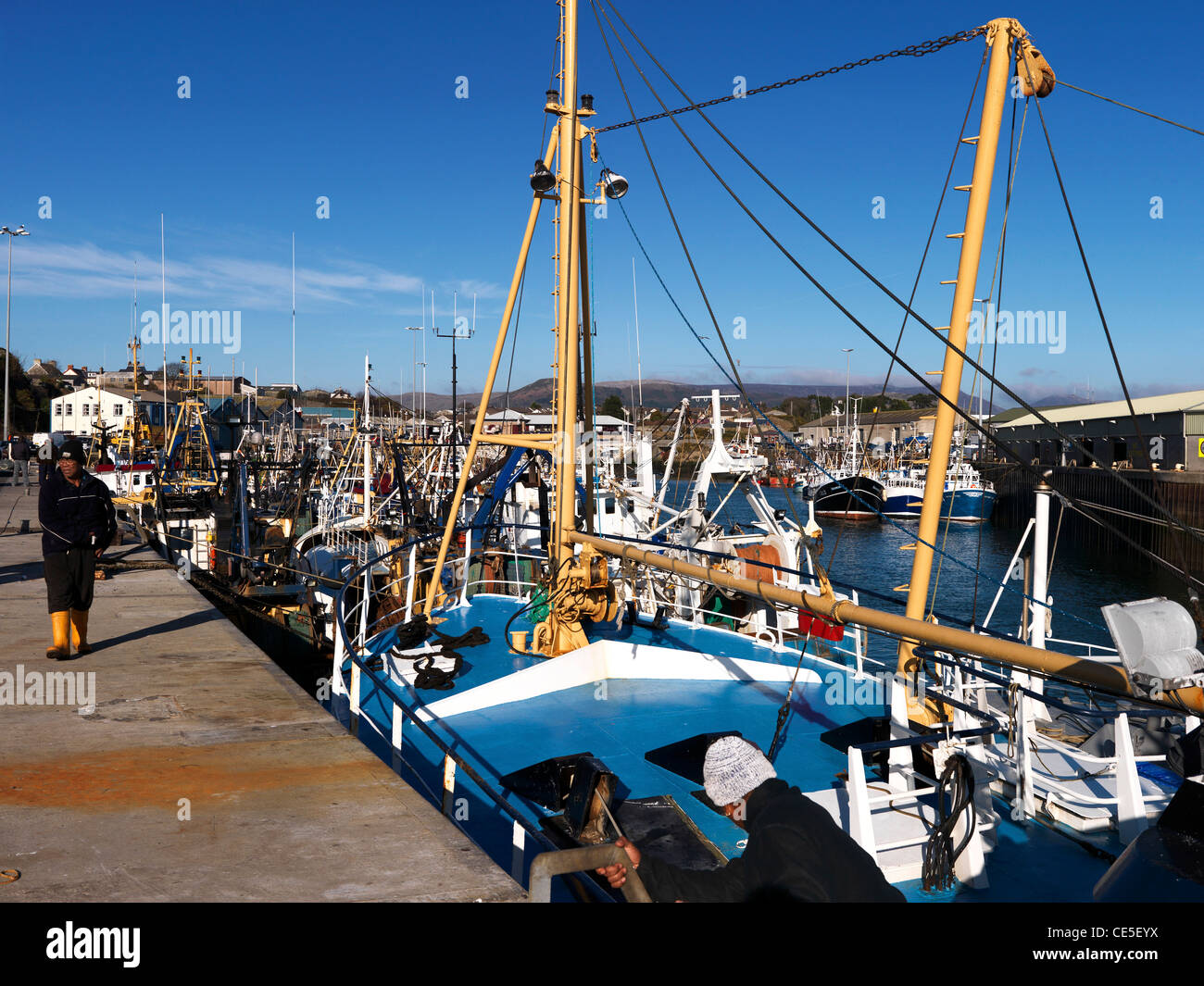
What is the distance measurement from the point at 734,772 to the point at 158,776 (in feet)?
12.6

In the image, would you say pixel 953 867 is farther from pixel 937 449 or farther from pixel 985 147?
pixel 985 147

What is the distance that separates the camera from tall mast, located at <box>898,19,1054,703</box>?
263 inches

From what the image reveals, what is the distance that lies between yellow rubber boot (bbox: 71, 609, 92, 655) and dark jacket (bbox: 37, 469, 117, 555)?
635 mm

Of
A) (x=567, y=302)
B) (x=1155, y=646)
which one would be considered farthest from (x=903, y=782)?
(x=567, y=302)

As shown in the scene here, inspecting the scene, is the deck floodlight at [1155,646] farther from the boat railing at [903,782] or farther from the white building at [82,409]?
the white building at [82,409]

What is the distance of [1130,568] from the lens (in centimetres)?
3869

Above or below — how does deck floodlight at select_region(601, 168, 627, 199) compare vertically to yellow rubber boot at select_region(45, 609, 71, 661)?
above

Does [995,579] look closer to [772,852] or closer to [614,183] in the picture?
[614,183]

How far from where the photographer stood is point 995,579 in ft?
83.8

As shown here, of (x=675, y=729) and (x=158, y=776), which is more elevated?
(x=158, y=776)

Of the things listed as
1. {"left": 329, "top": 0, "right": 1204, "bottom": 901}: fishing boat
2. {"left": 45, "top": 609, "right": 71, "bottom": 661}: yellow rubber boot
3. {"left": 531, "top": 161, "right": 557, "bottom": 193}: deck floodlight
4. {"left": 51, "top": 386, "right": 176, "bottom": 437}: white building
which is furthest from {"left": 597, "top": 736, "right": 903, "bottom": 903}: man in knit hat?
{"left": 51, "top": 386, "right": 176, "bottom": 437}: white building

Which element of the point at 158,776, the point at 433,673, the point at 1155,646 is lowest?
the point at 433,673

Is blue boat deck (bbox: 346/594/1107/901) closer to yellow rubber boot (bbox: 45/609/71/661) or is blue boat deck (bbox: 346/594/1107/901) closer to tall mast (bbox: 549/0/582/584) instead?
tall mast (bbox: 549/0/582/584)
